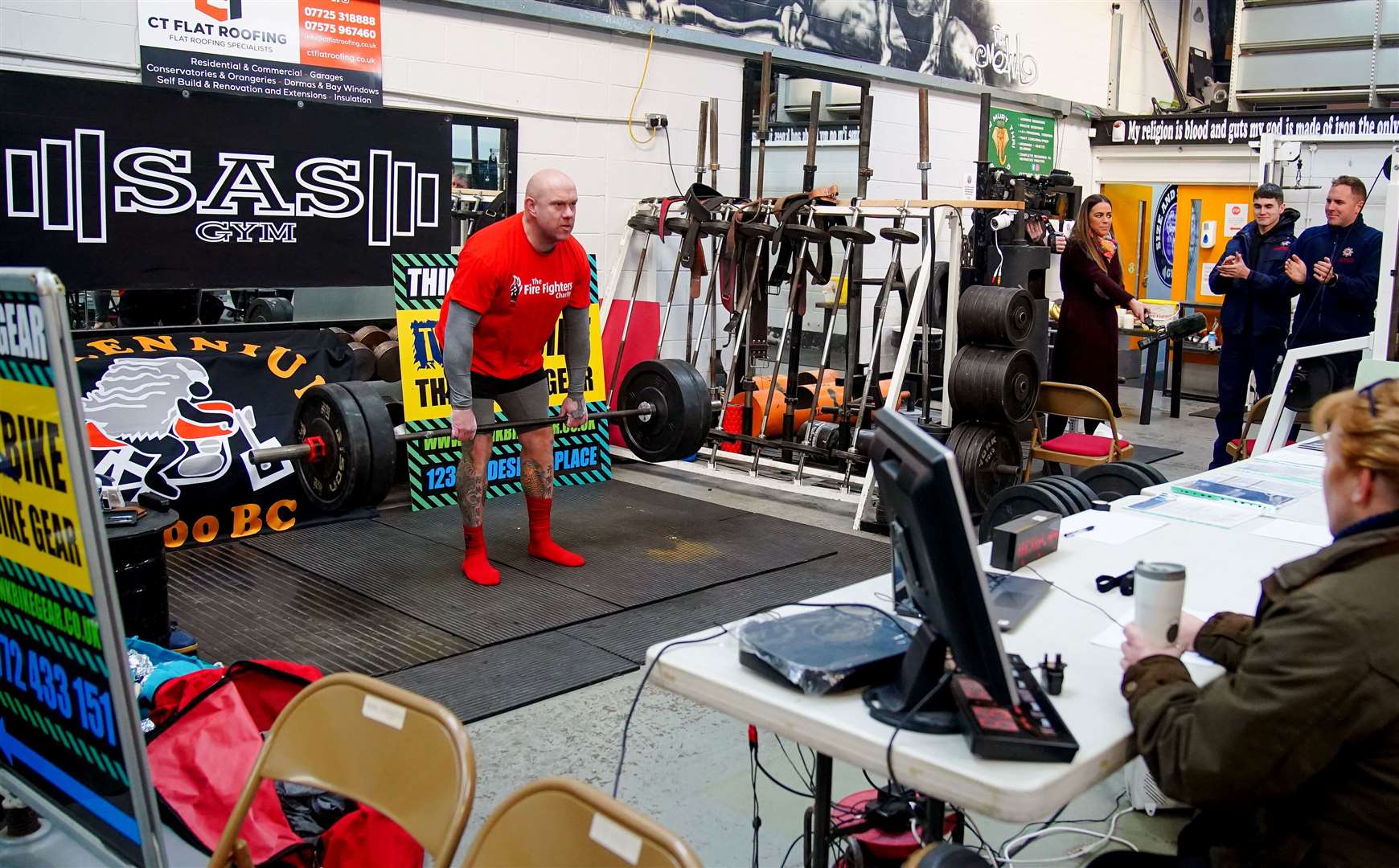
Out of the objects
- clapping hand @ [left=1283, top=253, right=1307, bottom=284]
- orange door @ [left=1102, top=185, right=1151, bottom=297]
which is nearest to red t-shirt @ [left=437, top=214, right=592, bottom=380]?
clapping hand @ [left=1283, top=253, right=1307, bottom=284]

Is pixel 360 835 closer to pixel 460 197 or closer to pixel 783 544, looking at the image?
pixel 783 544

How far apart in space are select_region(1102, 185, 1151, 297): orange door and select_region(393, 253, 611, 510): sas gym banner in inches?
227

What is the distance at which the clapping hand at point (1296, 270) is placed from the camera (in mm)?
5934

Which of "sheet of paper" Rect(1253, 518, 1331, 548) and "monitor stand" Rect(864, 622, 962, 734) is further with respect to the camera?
"sheet of paper" Rect(1253, 518, 1331, 548)

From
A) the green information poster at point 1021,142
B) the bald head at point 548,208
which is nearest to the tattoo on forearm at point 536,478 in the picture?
the bald head at point 548,208

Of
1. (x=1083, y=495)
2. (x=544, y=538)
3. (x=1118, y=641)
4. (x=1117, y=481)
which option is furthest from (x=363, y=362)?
(x=1118, y=641)

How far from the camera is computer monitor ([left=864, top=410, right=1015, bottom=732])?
1547mm

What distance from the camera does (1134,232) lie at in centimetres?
1018

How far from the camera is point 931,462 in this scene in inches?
60.4

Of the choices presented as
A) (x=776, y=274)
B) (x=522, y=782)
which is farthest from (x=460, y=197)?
(x=522, y=782)

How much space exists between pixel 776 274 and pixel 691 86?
1.50 m

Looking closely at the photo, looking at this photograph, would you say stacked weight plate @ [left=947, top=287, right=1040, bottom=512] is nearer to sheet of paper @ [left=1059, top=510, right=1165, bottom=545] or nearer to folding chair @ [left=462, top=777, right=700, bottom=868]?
sheet of paper @ [left=1059, top=510, right=1165, bottom=545]

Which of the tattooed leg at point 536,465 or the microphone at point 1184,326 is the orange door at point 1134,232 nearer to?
the microphone at point 1184,326

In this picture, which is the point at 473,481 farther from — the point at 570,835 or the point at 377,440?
the point at 570,835
